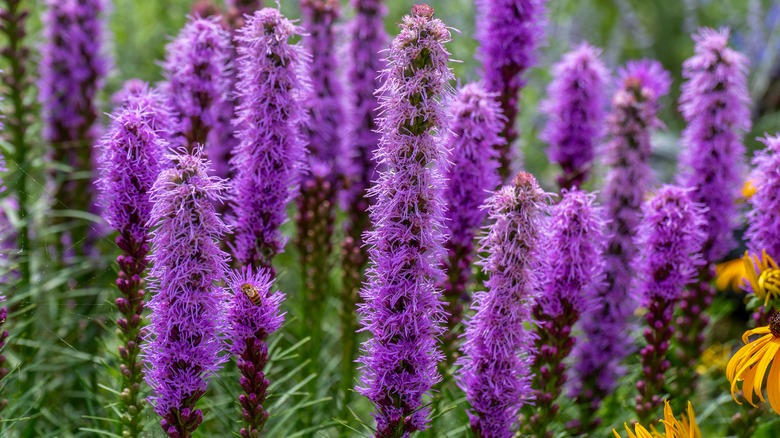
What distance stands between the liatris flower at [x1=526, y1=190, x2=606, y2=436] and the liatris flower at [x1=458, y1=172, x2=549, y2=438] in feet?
0.46

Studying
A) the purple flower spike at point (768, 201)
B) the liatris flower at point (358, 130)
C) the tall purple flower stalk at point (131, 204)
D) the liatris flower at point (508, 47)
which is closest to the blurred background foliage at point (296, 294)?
the tall purple flower stalk at point (131, 204)

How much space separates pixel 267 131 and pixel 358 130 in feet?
3.89

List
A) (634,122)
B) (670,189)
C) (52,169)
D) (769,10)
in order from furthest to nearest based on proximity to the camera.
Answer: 1. (769,10)
2. (52,169)
3. (634,122)
4. (670,189)

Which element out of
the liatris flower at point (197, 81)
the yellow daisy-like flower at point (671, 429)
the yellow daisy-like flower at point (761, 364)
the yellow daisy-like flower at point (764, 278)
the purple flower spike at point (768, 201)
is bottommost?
the yellow daisy-like flower at point (671, 429)

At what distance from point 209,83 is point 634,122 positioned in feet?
5.31

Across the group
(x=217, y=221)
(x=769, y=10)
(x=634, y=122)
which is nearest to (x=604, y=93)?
(x=634, y=122)

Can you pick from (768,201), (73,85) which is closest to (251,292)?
(768,201)

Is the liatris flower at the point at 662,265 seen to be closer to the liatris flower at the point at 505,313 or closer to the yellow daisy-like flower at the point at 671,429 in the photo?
the yellow daisy-like flower at the point at 671,429

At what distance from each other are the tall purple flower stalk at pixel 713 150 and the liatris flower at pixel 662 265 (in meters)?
0.28

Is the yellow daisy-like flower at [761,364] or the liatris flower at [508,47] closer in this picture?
the yellow daisy-like flower at [761,364]

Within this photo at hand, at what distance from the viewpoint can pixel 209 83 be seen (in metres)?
2.94

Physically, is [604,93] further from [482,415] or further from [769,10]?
[769,10]

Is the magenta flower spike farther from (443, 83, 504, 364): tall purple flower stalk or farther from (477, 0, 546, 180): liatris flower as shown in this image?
(443, 83, 504, 364): tall purple flower stalk

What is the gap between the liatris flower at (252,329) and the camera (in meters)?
2.26
